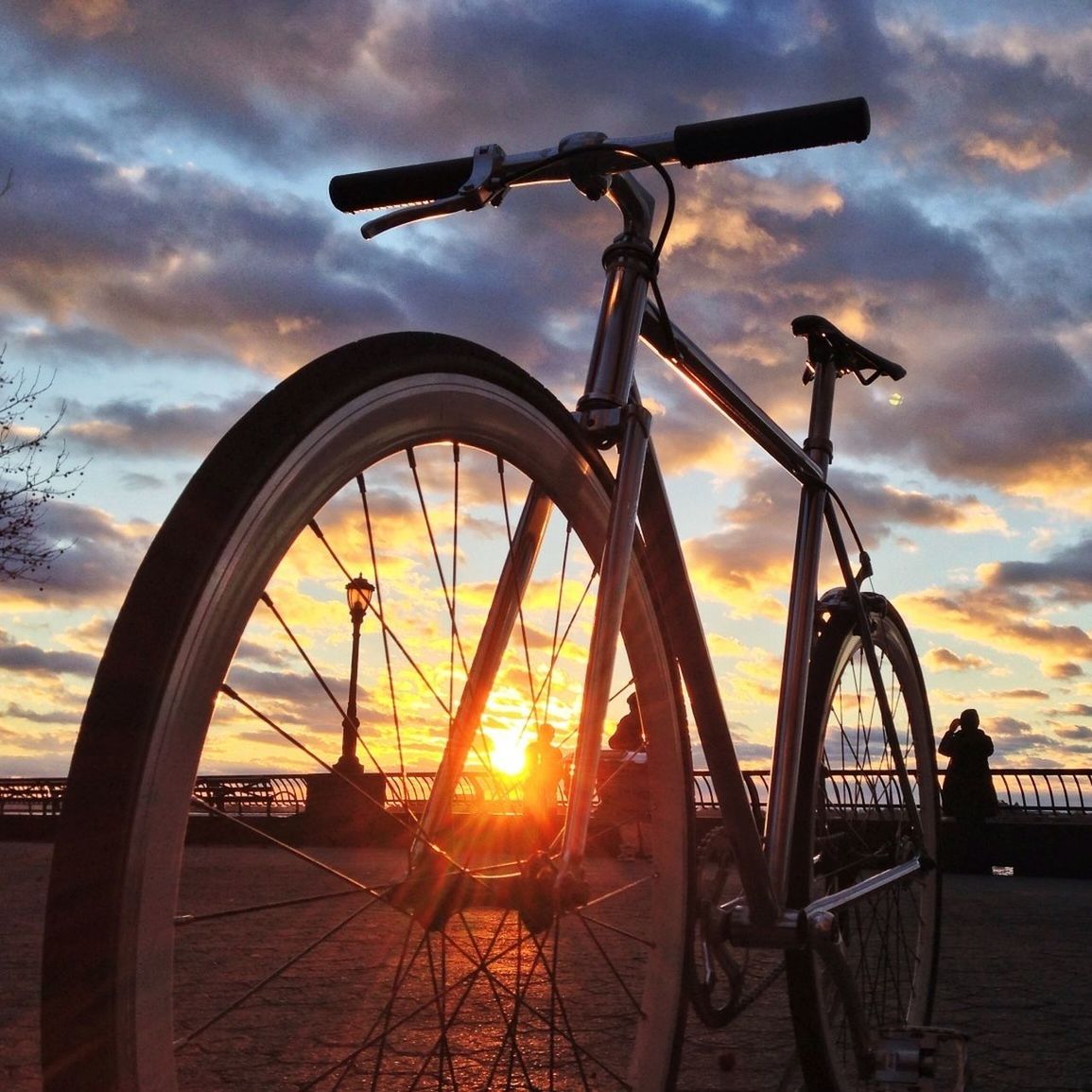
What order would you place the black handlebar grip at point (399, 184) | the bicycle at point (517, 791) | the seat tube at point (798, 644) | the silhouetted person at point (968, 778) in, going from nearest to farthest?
1. the bicycle at point (517, 791)
2. the black handlebar grip at point (399, 184)
3. the seat tube at point (798, 644)
4. the silhouetted person at point (968, 778)

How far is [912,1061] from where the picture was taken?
296 centimetres

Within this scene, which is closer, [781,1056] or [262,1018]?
[781,1056]

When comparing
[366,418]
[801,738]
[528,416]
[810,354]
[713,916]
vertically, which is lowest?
[713,916]

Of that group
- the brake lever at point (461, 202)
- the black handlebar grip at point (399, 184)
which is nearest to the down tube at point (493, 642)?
the brake lever at point (461, 202)

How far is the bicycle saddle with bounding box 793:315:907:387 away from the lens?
11.7 feet

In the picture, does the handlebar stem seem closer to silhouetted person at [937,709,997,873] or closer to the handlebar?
the handlebar

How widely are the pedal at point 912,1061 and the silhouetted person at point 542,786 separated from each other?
4.22ft

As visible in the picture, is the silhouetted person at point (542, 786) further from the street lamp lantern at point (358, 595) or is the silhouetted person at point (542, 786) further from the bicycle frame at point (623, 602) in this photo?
the street lamp lantern at point (358, 595)

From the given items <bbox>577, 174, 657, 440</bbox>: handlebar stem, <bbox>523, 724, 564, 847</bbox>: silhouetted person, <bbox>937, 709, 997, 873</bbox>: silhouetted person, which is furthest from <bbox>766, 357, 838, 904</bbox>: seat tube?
<bbox>937, 709, 997, 873</bbox>: silhouetted person

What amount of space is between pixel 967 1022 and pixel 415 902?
3209 mm

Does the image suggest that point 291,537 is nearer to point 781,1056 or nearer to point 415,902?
point 415,902

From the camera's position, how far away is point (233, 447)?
1.39 meters

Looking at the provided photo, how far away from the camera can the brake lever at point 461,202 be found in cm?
203

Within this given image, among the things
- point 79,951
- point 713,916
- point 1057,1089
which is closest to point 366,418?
point 79,951
